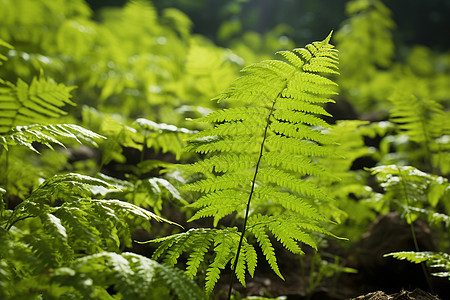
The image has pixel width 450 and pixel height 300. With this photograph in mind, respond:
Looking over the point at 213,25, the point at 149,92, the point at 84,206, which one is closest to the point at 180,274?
the point at 84,206

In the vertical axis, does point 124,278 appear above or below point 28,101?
below

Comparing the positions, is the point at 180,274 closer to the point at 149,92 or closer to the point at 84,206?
the point at 84,206

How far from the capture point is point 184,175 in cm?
222

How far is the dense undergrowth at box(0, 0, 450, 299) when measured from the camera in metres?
1.23

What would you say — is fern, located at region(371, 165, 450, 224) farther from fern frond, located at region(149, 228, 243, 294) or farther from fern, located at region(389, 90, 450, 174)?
fern frond, located at region(149, 228, 243, 294)

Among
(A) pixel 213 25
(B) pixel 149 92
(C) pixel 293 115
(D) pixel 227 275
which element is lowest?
(D) pixel 227 275

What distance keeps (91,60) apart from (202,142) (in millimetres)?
3432

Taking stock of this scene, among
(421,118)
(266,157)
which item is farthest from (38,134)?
(421,118)

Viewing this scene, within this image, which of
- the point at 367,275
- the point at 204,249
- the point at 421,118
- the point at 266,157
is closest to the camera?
the point at 204,249

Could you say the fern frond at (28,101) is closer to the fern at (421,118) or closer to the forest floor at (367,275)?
the forest floor at (367,275)

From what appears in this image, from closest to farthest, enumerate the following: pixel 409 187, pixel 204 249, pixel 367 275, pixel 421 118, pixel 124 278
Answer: pixel 124 278 < pixel 204 249 < pixel 409 187 < pixel 367 275 < pixel 421 118

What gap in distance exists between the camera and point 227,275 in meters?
2.45

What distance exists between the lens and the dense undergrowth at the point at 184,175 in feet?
4.02

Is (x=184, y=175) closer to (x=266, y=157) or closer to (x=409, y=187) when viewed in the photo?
(x=266, y=157)
